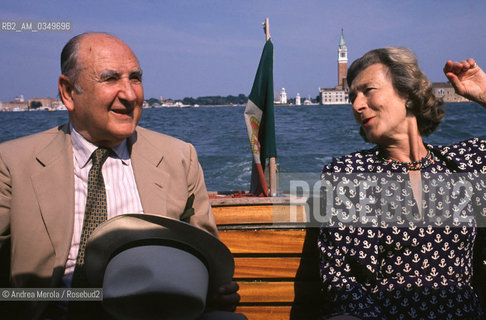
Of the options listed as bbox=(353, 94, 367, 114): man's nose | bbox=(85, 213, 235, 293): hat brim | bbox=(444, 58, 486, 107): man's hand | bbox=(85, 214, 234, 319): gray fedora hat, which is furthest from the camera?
bbox=(444, 58, 486, 107): man's hand

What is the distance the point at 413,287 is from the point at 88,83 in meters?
1.84

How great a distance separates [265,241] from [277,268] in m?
0.17

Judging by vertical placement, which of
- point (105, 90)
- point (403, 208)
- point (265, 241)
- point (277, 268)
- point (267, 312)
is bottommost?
point (267, 312)

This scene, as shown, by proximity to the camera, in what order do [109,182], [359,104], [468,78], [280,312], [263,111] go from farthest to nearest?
[263,111], [280,312], [468,78], [359,104], [109,182]

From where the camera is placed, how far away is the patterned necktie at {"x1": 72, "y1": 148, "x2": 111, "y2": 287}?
6.35 ft

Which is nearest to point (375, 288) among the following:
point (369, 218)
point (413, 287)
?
point (413, 287)

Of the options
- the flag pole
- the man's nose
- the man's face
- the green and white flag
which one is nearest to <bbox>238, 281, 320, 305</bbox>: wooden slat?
the man's nose

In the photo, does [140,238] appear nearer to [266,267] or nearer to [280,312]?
[266,267]

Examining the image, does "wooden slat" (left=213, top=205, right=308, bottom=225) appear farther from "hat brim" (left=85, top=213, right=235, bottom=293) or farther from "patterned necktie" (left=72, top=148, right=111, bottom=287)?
"hat brim" (left=85, top=213, right=235, bottom=293)

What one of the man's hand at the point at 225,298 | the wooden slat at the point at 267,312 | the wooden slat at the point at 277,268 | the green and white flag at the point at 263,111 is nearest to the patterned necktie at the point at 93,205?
the man's hand at the point at 225,298

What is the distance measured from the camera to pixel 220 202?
2.47m

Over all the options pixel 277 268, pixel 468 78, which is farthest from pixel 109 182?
pixel 468 78

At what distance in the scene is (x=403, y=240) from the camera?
2.04 m

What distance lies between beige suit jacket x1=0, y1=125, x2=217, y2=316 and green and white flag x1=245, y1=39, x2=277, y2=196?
2.06m
